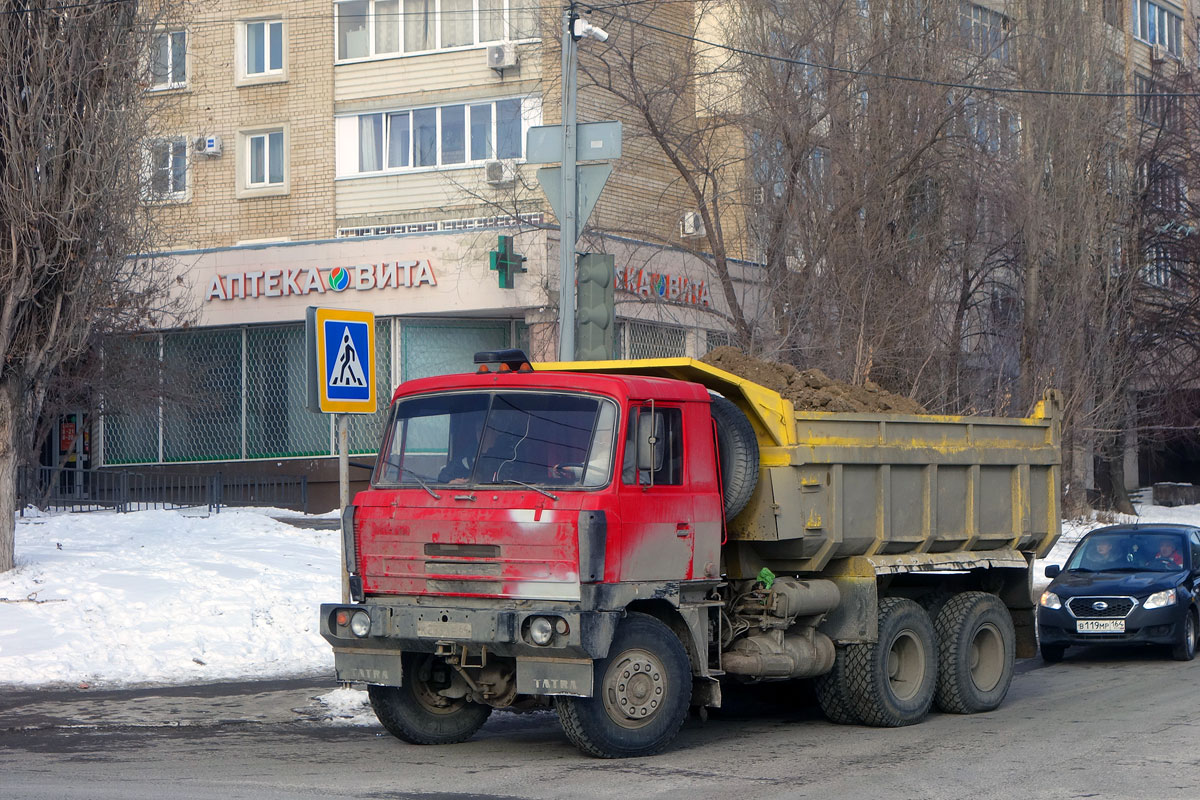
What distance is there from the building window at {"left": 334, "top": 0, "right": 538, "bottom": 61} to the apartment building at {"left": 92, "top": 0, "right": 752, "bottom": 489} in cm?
4

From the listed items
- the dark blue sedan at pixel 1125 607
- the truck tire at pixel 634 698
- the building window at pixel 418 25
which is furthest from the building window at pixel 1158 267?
the truck tire at pixel 634 698

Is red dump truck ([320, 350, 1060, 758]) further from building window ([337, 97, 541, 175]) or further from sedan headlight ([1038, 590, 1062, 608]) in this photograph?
building window ([337, 97, 541, 175])

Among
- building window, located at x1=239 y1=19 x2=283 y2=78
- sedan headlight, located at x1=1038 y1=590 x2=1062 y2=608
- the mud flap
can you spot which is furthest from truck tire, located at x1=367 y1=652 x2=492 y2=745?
building window, located at x1=239 y1=19 x2=283 y2=78

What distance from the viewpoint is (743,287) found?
25531 millimetres

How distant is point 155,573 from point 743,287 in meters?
12.8

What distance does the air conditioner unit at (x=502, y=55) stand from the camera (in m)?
→ 29.7

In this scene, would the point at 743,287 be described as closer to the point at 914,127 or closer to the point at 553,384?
the point at 914,127

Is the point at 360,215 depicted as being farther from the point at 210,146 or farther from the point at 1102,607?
Answer: the point at 1102,607

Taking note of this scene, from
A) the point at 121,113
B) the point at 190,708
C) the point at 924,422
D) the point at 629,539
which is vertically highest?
the point at 121,113

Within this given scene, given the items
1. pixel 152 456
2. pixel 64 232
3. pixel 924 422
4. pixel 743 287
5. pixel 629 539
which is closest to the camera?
pixel 629 539

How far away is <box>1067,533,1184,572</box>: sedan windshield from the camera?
15.5 m

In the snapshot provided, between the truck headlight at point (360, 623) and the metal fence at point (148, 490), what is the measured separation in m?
15.3

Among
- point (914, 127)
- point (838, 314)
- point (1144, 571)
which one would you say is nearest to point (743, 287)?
point (838, 314)

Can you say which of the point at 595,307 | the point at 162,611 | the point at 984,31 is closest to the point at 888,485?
the point at 595,307
